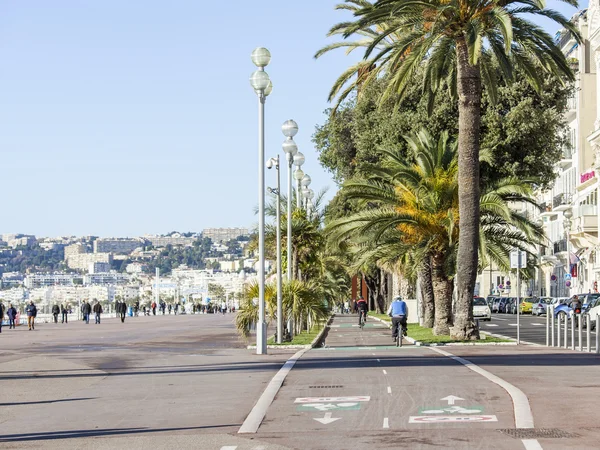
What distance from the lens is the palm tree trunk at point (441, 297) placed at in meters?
38.5

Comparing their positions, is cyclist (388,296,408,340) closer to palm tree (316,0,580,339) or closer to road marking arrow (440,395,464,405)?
palm tree (316,0,580,339)

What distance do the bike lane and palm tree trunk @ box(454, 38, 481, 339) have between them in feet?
34.4

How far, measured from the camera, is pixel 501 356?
26.0 m

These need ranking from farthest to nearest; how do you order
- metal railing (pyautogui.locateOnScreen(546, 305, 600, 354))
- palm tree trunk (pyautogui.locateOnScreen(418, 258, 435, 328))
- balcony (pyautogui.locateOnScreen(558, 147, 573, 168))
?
balcony (pyautogui.locateOnScreen(558, 147, 573, 168)) < palm tree trunk (pyautogui.locateOnScreen(418, 258, 435, 328)) < metal railing (pyautogui.locateOnScreen(546, 305, 600, 354))

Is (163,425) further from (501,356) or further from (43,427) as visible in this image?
(501,356)

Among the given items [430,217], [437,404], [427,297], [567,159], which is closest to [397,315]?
[430,217]

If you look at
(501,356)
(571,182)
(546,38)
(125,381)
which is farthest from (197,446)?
(571,182)

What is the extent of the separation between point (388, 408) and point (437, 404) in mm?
732

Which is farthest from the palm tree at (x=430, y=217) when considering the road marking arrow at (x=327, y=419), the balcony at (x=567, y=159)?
the balcony at (x=567, y=159)

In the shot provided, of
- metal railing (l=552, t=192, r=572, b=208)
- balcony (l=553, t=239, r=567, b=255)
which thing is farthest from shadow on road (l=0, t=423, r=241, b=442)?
balcony (l=553, t=239, r=567, b=255)

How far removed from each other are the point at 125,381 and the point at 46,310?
160271 millimetres

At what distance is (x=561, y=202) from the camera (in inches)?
4008

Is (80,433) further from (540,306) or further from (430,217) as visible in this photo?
(540,306)

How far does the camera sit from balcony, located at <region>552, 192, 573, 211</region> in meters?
98.6
